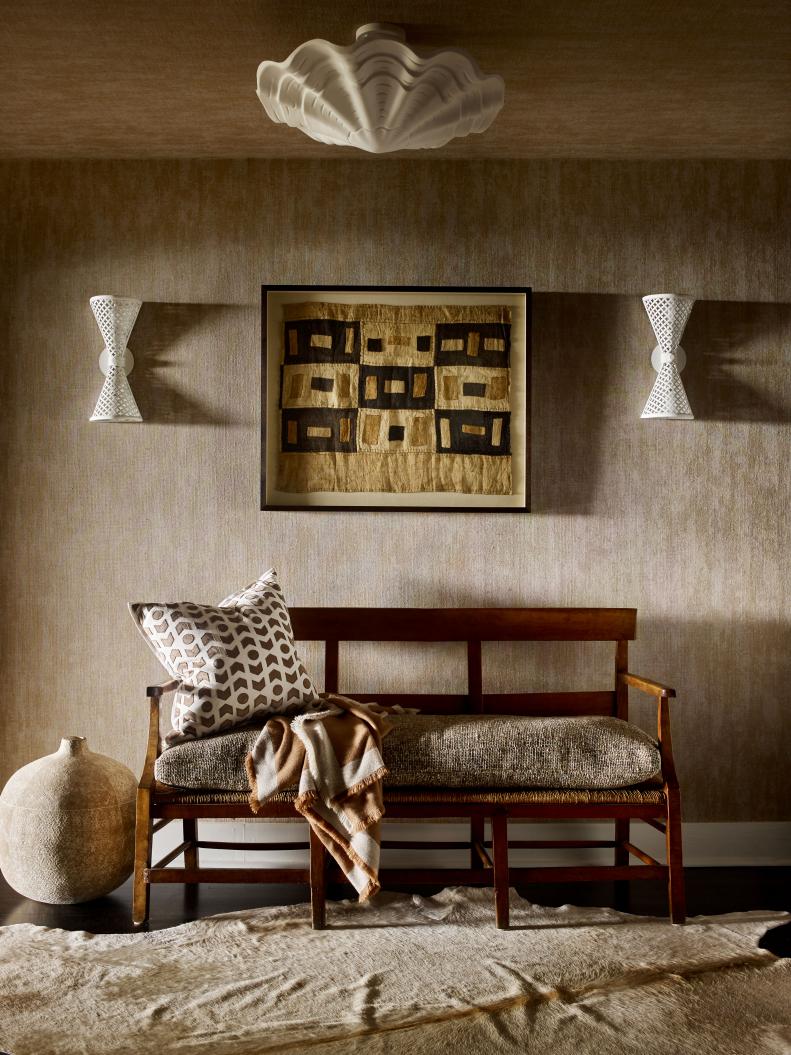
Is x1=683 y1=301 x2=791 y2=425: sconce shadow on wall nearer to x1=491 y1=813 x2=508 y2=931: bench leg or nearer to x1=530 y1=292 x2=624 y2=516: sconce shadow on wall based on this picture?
x1=530 y1=292 x2=624 y2=516: sconce shadow on wall

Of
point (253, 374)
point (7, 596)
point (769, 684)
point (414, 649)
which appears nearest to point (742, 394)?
point (769, 684)

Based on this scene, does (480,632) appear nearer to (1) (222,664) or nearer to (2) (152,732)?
(1) (222,664)

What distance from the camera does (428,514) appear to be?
346cm

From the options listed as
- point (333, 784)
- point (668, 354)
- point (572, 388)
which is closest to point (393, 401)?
point (572, 388)

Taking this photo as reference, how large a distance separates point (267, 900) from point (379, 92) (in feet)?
7.78

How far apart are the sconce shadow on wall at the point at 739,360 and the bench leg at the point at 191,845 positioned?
233 cm

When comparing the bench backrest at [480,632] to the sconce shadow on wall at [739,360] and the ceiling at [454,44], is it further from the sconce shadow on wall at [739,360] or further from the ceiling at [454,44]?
the ceiling at [454,44]

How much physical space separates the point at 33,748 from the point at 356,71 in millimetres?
2557

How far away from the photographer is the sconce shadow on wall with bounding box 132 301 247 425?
11.4 ft

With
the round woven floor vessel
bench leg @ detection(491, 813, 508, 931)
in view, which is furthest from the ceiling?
bench leg @ detection(491, 813, 508, 931)

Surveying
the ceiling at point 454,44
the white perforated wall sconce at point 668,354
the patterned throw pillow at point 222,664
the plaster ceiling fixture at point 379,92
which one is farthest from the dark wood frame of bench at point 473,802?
the ceiling at point 454,44

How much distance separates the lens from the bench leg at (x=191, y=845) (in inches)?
124

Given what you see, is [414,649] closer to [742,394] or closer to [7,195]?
[742,394]

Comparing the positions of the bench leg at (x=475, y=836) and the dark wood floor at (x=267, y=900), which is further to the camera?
the bench leg at (x=475, y=836)
